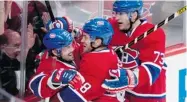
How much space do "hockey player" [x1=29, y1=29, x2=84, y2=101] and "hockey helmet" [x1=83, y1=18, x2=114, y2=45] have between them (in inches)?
2.5

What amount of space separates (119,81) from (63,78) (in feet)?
0.58

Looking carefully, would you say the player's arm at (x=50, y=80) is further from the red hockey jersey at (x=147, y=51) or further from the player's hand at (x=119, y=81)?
the red hockey jersey at (x=147, y=51)

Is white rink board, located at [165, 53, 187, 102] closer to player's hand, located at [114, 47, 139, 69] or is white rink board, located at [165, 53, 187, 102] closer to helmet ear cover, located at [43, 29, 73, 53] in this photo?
player's hand, located at [114, 47, 139, 69]

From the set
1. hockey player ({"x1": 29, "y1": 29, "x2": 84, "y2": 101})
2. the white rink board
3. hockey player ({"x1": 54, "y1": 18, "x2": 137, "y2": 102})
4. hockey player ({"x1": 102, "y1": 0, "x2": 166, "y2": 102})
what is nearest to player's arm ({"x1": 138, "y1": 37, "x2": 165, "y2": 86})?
hockey player ({"x1": 102, "y1": 0, "x2": 166, "y2": 102})

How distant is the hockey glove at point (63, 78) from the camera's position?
149 centimetres

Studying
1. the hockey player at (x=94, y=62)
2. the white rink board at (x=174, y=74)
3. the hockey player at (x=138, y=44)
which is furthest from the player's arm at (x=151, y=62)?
the white rink board at (x=174, y=74)

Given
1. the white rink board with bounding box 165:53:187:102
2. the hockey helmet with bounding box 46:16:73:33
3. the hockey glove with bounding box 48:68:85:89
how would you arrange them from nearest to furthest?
the hockey glove with bounding box 48:68:85:89 → the hockey helmet with bounding box 46:16:73:33 → the white rink board with bounding box 165:53:187:102

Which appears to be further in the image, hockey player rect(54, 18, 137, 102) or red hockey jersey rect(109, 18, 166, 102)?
red hockey jersey rect(109, 18, 166, 102)

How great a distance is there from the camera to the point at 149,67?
166 cm

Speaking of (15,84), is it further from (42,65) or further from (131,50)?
(131,50)

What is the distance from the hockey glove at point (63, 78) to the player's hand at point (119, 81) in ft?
0.30

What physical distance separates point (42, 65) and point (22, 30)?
148 mm

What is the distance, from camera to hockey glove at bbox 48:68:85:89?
1.49 meters

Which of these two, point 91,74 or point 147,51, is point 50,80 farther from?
point 147,51
